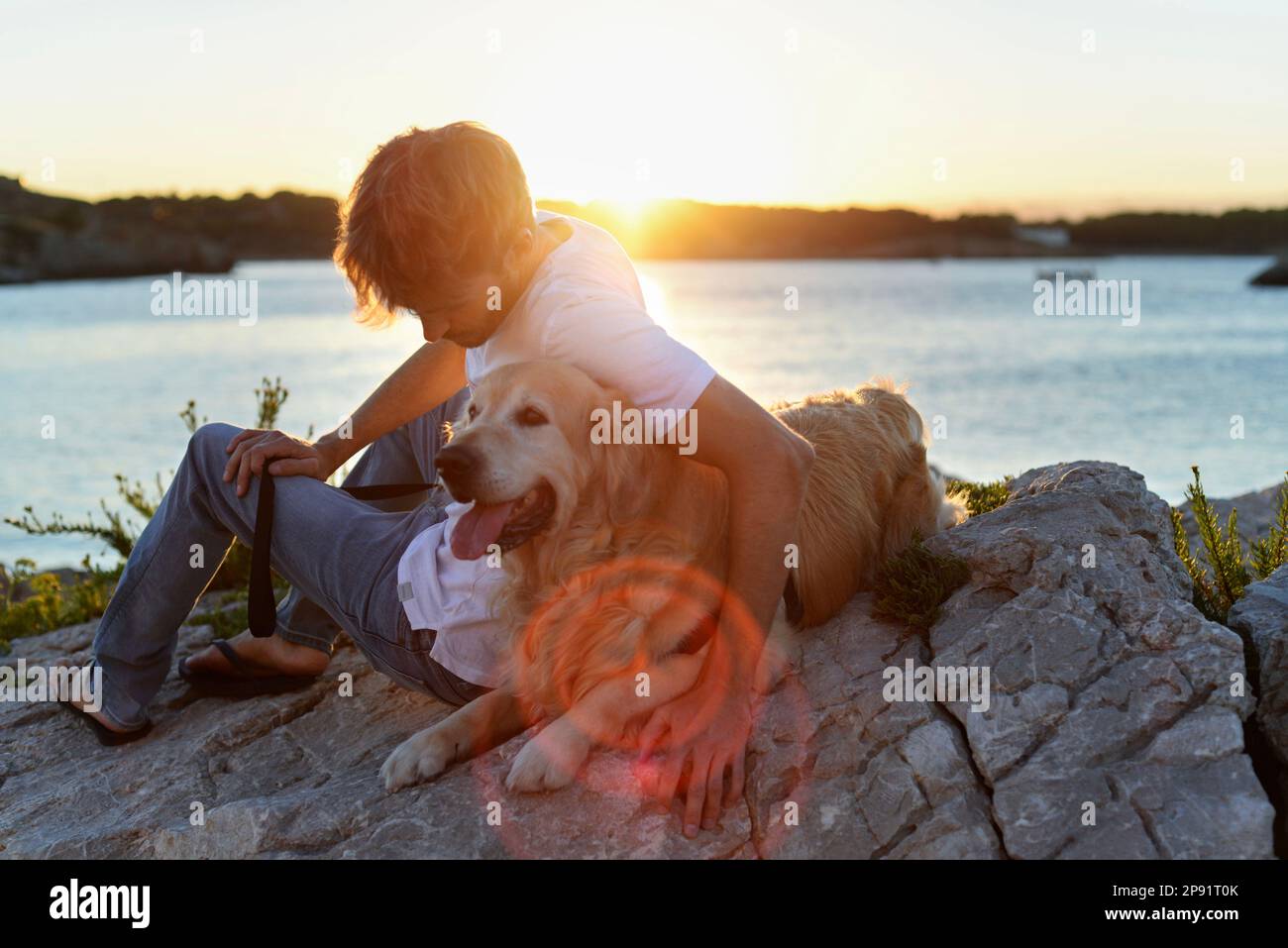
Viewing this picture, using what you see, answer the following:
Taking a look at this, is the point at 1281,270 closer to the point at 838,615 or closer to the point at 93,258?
the point at 838,615

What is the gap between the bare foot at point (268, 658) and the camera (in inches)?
160

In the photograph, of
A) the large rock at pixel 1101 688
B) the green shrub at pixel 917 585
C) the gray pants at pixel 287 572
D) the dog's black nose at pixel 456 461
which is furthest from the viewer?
the gray pants at pixel 287 572

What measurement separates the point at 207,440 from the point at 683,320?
1358 inches

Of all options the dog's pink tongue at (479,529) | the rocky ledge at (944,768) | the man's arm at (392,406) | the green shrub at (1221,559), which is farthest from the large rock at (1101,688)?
the man's arm at (392,406)

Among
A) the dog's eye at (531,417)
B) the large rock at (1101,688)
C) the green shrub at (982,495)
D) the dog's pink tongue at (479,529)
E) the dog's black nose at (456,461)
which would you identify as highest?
the dog's eye at (531,417)

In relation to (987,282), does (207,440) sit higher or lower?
lower

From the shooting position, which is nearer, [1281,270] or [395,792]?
[395,792]

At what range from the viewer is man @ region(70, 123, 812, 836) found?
2916mm

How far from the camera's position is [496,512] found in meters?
2.93

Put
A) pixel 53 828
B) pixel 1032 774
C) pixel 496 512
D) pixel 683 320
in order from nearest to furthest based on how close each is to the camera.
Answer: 1. pixel 1032 774
2. pixel 496 512
3. pixel 53 828
4. pixel 683 320

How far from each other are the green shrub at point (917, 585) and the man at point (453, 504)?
0.53m

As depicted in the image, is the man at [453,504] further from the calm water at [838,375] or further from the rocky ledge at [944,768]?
the calm water at [838,375]

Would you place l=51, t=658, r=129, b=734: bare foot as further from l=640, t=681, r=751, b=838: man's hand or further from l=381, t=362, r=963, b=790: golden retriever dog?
l=640, t=681, r=751, b=838: man's hand

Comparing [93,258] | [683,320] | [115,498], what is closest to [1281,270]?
[683,320]
